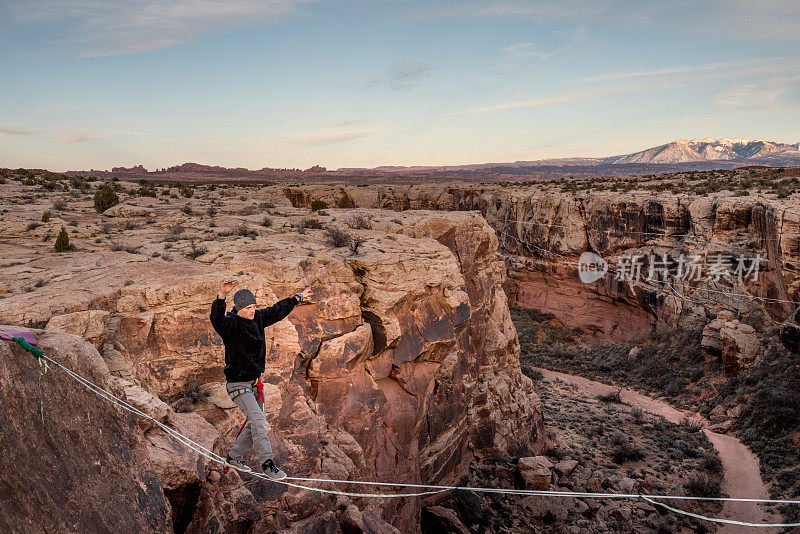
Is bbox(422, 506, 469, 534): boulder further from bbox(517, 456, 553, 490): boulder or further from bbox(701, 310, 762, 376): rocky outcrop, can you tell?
bbox(701, 310, 762, 376): rocky outcrop

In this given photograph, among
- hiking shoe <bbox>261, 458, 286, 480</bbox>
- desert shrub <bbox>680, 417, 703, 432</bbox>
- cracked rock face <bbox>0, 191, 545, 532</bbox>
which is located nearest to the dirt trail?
desert shrub <bbox>680, 417, 703, 432</bbox>

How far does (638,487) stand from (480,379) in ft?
19.7

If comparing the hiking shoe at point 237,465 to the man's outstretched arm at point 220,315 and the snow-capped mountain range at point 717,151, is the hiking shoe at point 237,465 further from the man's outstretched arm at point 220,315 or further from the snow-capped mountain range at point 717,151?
the snow-capped mountain range at point 717,151

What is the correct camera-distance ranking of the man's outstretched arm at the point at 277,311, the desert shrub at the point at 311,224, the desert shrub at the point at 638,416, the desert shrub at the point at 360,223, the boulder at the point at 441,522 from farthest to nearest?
the desert shrub at the point at 638,416 < the desert shrub at the point at 360,223 < the desert shrub at the point at 311,224 < the boulder at the point at 441,522 < the man's outstretched arm at the point at 277,311

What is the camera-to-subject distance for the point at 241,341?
577cm

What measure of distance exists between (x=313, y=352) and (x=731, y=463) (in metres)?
17.5

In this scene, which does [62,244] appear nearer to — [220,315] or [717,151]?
[220,315]

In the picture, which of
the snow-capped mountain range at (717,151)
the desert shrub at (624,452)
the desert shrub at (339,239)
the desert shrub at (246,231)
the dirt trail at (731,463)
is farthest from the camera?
the snow-capped mountain range at (717,151)

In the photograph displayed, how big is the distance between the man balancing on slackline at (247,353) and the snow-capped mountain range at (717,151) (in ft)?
615

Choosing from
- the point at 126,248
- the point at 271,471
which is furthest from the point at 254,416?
the point at 126,248

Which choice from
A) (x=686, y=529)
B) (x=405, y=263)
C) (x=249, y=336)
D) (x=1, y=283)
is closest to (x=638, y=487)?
(x=686, y=529)

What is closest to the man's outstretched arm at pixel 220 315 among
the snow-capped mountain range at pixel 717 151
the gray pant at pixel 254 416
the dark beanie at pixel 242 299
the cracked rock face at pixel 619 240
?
the dark beanie at pixel 242 299

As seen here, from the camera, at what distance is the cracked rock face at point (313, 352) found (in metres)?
7.49

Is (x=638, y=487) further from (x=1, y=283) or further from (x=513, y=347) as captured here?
(x=1, y=283)
